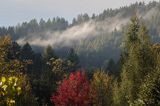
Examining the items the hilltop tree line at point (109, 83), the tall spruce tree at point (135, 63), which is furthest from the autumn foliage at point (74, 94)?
the tall spruce tree at point (135, 63)

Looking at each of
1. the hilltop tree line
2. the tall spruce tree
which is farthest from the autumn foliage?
the tall spruce tree

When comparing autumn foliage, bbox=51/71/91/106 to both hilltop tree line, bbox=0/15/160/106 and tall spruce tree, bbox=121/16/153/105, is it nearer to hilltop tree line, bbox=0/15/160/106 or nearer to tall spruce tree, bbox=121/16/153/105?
hilltop tree line, bbox=0/15/160/106

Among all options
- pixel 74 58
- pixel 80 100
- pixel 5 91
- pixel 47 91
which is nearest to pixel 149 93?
pixel 5 91

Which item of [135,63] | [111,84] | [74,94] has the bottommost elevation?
[74,94]

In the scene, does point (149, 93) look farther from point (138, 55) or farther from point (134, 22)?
point (134, 22)

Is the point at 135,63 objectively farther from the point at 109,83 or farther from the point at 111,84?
the point at 111,84

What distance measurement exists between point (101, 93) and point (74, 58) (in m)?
109

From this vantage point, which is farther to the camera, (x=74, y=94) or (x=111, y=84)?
(x=74, y=94)

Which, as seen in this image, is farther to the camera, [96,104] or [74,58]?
[74,58]

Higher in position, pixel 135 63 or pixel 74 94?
pixel 135 63

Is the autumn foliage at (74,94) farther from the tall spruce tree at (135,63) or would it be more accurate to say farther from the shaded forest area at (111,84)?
the tall spruce tree at (135,63)

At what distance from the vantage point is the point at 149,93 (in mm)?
29547

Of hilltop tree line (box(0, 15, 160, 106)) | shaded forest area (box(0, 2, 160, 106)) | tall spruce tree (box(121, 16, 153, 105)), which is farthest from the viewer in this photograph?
tall spruce tree (box(121, 16, 153, 105))

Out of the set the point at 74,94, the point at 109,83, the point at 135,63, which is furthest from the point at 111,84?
the point at 135,63
